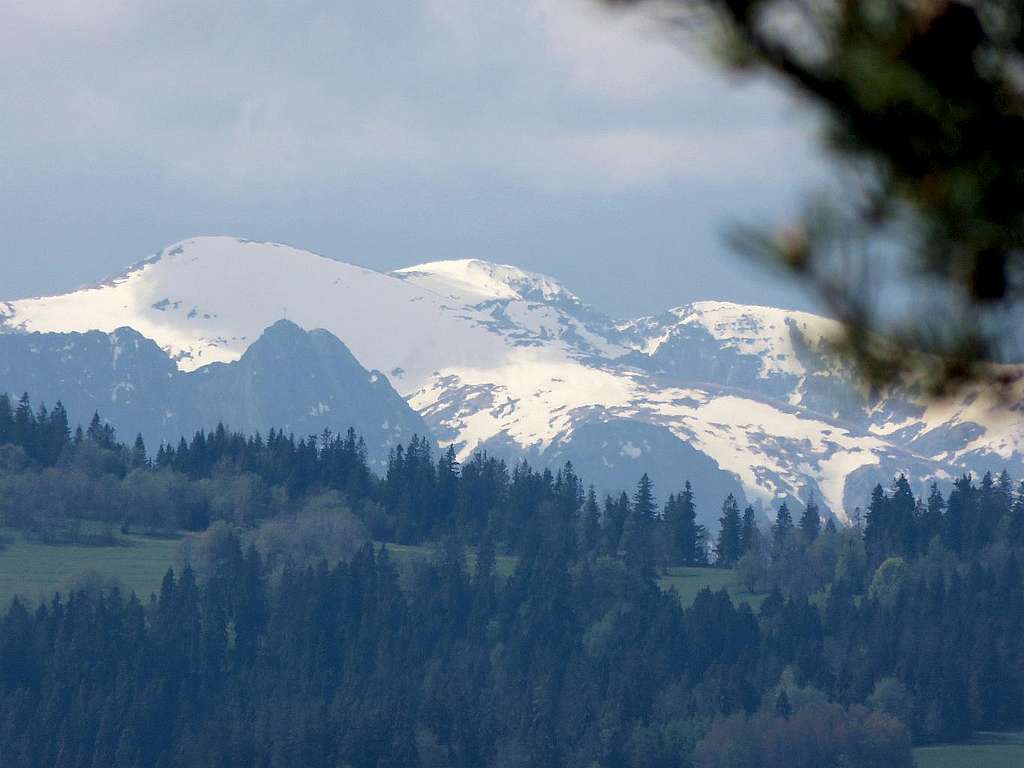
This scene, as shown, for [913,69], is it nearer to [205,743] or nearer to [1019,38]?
[1019,38]

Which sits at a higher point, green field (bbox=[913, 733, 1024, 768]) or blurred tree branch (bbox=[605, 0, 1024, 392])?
blurred tree branch (bbox=[605, 0, 1024, 392])

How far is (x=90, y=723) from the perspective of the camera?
18950 centimetres

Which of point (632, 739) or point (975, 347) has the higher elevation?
point (975, 347)

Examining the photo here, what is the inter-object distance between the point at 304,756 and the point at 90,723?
82.7ft

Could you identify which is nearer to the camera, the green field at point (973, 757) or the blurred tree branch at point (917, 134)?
the blurred tree branch at point (917, 134)

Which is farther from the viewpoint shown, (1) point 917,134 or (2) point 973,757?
(2) point 973,757

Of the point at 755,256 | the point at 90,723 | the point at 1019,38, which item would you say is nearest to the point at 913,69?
the point at 1019,38

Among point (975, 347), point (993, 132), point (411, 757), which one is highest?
point (993, 132)

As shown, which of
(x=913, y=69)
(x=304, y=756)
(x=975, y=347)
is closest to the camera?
(x=913, y=69)

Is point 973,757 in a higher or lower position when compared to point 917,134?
lower

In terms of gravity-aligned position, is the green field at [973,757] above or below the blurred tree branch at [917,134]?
below

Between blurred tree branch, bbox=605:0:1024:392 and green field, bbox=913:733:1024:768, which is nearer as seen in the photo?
blurred tree branch, bbox=605:0:1024:392

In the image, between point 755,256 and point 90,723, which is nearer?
point 755,256

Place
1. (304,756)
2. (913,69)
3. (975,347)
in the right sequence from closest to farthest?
1. (913,69)
2. (975,347)
3. (304,756)
